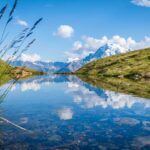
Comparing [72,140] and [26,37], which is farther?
[72,140]

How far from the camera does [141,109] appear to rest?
4653 centimetres

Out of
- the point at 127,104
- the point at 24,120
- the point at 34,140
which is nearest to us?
the point at 34,140

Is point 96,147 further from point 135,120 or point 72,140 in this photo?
point 135,120

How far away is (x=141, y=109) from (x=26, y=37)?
39.0m

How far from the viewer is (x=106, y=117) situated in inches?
1538

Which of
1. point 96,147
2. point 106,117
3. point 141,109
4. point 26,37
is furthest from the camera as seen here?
point 141,109

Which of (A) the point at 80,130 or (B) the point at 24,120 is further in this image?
(B) the point at 24,120

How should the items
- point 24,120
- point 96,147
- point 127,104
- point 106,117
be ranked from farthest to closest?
point 127,104
point 106,117
point 24,120
point 96,147

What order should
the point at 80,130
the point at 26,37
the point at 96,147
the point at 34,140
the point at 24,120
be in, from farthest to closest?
the point at 24,120
the point at 80,130
the point at 34,140
the point at 96,147
the point at 26,37

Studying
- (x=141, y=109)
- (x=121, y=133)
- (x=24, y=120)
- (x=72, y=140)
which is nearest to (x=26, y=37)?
(x=72, y=140)

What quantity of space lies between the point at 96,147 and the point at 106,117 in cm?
1563

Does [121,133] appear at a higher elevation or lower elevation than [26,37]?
lower

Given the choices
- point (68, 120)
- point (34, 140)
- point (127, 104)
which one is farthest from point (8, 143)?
point (127, 104)

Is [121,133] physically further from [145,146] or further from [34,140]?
[34,140]
